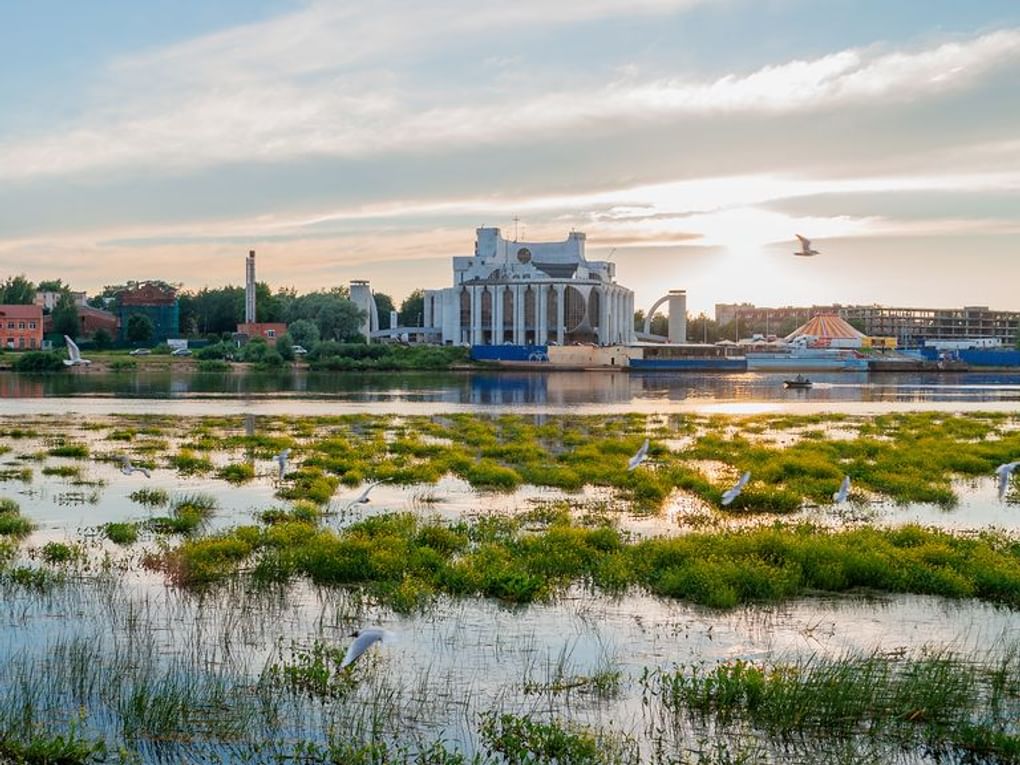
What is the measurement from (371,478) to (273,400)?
150 ft

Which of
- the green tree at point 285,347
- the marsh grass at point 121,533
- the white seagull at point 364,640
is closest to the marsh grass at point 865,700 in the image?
the white seagull at point 364,640

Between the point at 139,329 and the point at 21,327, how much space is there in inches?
671

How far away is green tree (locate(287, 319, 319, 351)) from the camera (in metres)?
158

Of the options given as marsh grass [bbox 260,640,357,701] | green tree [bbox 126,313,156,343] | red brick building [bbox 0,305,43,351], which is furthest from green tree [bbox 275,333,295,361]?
marsh grass [bbox 260,640,357,701]

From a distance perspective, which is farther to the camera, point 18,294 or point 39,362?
point 18,294

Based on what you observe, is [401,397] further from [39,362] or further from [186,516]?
[39,362]

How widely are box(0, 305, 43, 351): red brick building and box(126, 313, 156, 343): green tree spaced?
13806 mm

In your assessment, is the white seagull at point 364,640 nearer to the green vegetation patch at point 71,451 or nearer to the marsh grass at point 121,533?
the marsh grass at point 121,533

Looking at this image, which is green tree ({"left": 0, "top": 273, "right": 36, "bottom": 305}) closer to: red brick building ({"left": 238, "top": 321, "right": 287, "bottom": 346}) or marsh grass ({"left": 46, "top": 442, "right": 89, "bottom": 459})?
red brick building ({"left": 238, "top": 321, "right": 287, "bottom": 346})

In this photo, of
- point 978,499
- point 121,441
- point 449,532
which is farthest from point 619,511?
point 121,441

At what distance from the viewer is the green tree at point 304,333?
518 ft

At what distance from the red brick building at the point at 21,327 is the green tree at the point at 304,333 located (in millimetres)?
34319

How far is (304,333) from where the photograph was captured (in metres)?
160

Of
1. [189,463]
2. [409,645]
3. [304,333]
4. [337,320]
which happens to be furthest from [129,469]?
[337,320]
